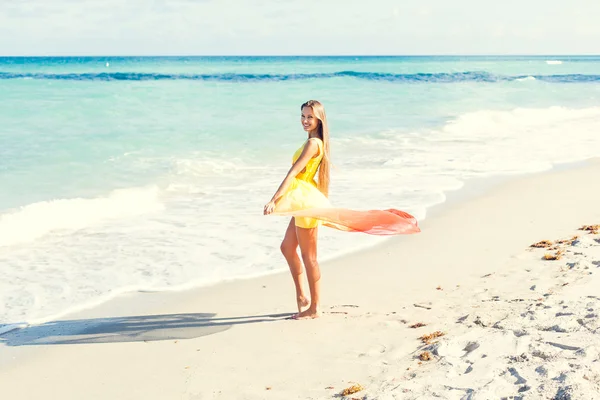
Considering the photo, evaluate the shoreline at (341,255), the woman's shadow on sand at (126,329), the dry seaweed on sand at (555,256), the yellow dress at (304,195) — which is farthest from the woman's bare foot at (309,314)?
the dry seaweed on sand at (555,256)

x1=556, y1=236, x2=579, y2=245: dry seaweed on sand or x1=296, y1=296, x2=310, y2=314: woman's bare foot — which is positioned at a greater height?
x1=556, y1=236, x2=579, y2=245: dry seaweed on sand

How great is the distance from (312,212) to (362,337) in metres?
0.91

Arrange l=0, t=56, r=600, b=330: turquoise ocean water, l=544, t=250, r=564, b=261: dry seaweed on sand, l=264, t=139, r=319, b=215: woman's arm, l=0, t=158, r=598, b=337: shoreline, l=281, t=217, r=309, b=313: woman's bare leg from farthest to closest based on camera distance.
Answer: l=0, t=56, r=600, b=330: turquoise ocean water → l=544, t=250, r=564, b=261: dry seaweed on sand → l=0, t=158, r=598, b=337: shoreline → l=281, t=217, r=309, b=313: woman's bare leg → l=264, t=139, r=319, b=215: woman's arm

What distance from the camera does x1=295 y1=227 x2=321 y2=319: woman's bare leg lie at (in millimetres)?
5016

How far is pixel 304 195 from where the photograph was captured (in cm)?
483

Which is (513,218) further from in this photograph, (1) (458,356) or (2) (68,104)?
(2) (68,104)

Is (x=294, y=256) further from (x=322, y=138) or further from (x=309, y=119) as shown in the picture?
(x=309, y=119)

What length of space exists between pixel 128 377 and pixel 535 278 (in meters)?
3.29

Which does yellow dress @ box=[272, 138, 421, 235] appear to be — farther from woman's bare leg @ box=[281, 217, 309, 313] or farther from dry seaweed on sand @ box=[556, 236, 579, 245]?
dry seaweed on sand @ box=[556, 236, 579, 245]

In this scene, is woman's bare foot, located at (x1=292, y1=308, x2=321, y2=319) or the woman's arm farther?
woman's bare foot, located at (x1=292, y1=308, x2=321, y2=319)

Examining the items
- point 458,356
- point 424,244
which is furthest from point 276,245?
point 458,356

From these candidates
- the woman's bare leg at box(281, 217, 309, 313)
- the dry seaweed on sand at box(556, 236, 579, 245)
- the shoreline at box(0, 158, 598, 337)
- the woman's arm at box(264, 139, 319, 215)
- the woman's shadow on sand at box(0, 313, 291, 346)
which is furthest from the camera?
the dry seaweed on sand at box(556, 236, 579, 245)

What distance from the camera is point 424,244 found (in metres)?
7.27

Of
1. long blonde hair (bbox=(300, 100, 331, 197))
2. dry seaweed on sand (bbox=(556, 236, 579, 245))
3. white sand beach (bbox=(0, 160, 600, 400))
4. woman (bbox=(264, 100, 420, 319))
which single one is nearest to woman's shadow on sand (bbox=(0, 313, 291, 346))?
Answer: white sand beach (bbox=(0, 160, 600, 400))
